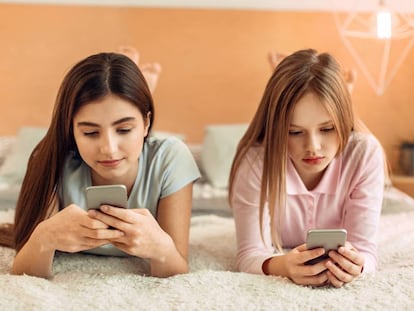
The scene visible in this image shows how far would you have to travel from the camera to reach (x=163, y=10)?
111 inches

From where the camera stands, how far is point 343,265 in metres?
1.14

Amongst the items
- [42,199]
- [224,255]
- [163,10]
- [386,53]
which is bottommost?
[224,255]

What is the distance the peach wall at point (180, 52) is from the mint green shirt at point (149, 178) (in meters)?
1.50

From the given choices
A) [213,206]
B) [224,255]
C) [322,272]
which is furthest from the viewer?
[213,206]

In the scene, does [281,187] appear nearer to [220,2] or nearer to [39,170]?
[39,170]

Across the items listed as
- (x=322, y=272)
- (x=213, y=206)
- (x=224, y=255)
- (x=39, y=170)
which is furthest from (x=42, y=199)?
(x=213, y=206)

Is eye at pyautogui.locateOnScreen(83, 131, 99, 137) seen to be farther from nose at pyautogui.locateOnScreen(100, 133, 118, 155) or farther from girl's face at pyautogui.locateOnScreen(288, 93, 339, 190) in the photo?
girl's face at pyautogui.locateOnScreen(288, 93, 339, 190)

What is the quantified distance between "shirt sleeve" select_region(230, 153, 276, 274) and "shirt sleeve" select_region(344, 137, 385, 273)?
198mm

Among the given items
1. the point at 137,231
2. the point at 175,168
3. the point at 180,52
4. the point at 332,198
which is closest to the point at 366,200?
the point at 332,198

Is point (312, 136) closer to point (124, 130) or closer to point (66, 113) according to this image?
point (124, 130)

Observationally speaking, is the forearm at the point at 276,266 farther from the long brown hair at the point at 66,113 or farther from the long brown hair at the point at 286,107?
the long brown hair at the point at 66,113

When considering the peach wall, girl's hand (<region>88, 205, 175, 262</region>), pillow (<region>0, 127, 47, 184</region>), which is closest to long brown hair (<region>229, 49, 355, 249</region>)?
girl's hand (<region>88, 205, 175, 262</region>)

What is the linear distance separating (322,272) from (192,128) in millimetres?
1795

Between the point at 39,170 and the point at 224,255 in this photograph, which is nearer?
the point at 39,170
